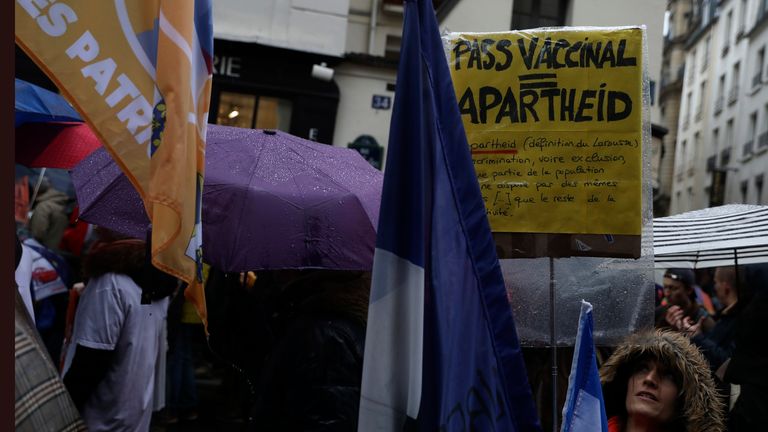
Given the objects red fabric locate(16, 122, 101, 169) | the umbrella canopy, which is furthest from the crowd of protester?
red fabric locate(16, 122, 101, 169)

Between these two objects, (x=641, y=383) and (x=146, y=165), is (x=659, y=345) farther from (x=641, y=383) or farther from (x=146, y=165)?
(x=146, y=165)

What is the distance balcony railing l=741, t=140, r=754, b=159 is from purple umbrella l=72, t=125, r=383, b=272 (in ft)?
126

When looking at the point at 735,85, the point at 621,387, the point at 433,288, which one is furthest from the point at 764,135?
the point at 433,288

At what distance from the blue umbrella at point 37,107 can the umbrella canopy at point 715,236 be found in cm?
353

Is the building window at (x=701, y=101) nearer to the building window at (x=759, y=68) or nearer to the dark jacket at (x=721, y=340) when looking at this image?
the building window at (x=759, y=68)

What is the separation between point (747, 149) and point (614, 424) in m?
39.2

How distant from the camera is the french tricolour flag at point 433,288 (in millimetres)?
2240

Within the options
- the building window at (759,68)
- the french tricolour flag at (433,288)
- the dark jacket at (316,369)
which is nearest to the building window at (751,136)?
the building window at (759,68)

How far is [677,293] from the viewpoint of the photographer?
7.20m

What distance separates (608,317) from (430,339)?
1908mm

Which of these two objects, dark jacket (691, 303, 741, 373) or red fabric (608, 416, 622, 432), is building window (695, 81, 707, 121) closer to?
dark jacket (691, 303, 741, 373)

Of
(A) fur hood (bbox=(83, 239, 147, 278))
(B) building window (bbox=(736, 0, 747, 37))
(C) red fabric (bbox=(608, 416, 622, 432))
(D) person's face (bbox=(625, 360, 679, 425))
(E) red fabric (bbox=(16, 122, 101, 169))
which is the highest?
(B) building window (bbox=(736, 0, 747, 37))

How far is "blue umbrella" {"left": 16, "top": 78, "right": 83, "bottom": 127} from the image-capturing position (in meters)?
5.55

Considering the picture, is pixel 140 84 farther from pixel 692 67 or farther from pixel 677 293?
pixel 692 67
